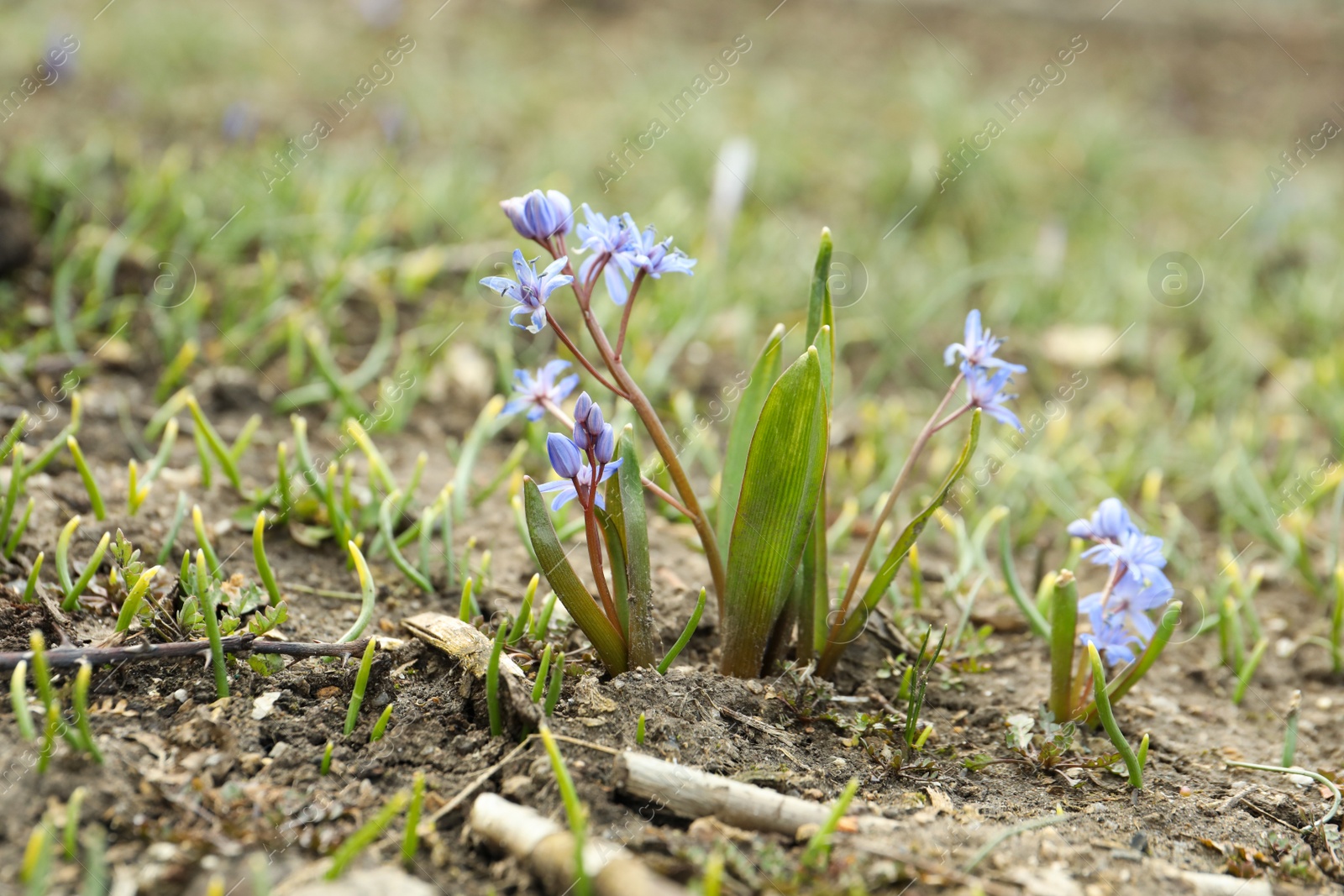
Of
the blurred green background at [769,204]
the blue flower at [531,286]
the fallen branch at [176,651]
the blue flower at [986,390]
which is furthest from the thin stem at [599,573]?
the blurred green background at [769,204]

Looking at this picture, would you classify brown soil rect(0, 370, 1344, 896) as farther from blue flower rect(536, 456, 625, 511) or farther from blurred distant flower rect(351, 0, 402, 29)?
blurred distant flower rect(351, 0, 402, 29)

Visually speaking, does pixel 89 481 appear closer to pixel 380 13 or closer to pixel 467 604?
pixel 467 604

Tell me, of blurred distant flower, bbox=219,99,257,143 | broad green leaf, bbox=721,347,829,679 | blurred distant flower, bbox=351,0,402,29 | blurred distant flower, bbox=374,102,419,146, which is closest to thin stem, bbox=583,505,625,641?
broad green leaf, bbox=721,347,829,679

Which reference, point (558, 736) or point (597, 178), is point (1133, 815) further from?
point (597, 178)

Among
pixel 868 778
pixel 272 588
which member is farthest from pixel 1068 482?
pixel 272 588

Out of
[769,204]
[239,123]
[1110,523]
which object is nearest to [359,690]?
[1110,523]

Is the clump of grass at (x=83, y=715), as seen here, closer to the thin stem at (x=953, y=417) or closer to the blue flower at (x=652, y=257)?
the blue flower at (x=652, y=257)
